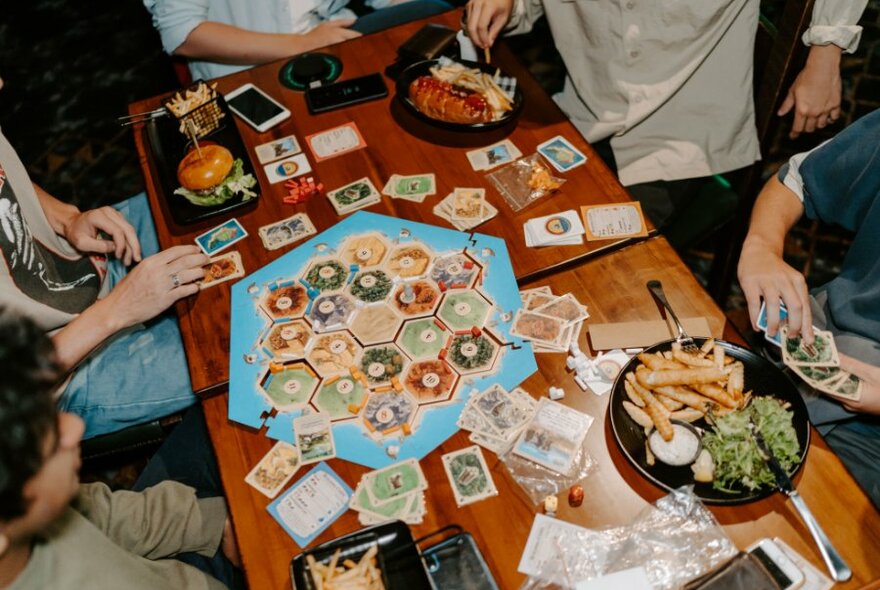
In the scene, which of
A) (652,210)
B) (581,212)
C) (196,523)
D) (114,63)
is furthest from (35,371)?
(114,63)

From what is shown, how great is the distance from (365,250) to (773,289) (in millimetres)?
1000

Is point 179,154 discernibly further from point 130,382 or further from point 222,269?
point 130,382

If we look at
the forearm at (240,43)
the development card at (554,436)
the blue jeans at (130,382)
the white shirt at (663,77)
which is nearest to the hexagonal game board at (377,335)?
the development card at (554,436)

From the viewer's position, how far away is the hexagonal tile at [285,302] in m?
1.66

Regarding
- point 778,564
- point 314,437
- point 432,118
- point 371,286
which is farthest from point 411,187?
point 778,564

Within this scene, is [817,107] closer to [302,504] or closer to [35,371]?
[302,504]

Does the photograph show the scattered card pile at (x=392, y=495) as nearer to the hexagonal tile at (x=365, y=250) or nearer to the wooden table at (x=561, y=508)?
the wooden table at (x=561, y=508)

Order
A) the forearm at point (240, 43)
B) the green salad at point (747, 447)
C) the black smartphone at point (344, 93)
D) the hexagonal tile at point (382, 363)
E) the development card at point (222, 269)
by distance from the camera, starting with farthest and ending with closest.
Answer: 1. the forearm at point (240, 43)
2. the black smartphone at point (344, 93)
3. the development card at point (222, 269)
4. the hexagonal tile at point (382, 363)
5. the green salad at point (747, 447)

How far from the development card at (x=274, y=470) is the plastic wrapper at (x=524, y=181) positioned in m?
0.85

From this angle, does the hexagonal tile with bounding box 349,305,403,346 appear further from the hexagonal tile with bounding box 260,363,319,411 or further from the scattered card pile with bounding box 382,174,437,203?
the scattered card pile with bounding box 382,174,437,203

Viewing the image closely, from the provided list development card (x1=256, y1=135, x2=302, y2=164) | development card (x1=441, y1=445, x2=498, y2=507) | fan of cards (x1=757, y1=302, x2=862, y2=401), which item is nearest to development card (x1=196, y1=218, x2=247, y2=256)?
development card (x1=256, y1=135, x2=302, y2=164)

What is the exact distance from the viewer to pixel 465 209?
5.95ft

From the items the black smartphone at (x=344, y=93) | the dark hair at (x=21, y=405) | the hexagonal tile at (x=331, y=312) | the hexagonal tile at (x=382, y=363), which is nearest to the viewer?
the dark hair at (x=21, y=405)

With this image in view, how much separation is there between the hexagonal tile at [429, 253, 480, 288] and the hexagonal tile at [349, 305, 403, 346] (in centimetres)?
15
